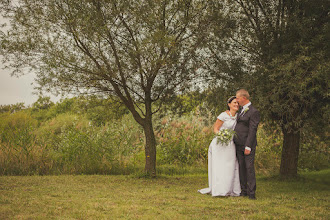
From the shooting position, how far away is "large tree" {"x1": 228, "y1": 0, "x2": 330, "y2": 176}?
7.67 m

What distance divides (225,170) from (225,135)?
2.63ft

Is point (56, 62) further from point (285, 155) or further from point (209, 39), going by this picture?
point (285, 155)

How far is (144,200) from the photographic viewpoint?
666 centimetres

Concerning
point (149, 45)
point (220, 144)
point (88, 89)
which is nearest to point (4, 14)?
point (88, 89)

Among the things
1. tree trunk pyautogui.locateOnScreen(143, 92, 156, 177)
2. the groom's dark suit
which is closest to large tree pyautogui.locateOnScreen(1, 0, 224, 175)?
tree trunk pyautogui.locateOnScreen(143, 92, 156, 177)

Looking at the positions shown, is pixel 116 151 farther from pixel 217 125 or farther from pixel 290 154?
pixel 290 154

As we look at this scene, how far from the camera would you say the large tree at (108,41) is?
8938 millimetres

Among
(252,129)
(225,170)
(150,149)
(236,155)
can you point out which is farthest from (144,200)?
(150,149)

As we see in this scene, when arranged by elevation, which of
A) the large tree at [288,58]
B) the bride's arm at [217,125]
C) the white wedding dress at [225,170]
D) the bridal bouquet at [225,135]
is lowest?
the white wedding dress at [225,170]

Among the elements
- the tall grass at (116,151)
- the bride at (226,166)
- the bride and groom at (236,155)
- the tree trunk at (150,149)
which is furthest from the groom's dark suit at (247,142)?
the tree trunk at (150,149)

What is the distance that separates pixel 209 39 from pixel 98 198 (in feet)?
18.1

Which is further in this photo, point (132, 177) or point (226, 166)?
point (132, 177)

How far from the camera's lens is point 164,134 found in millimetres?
15328

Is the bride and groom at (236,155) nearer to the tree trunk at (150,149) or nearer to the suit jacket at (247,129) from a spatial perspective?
the suit jacket at (247,129)
